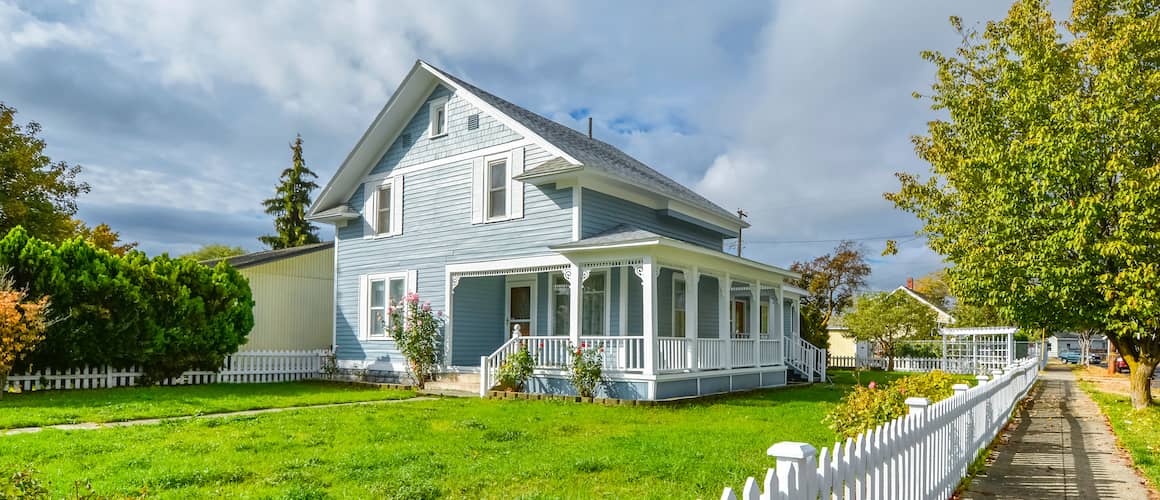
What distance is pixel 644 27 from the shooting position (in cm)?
1066

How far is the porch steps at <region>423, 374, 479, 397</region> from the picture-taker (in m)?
15.4

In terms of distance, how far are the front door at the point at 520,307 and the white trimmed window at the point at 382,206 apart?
3.45m

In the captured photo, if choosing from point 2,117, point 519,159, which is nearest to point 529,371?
point 519,159

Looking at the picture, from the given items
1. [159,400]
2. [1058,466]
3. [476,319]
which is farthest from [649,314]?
[159,400]

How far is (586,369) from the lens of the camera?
13531 mm

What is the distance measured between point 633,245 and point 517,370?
3567 mm

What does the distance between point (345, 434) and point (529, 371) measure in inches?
229

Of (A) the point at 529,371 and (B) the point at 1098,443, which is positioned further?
(A) the point at 529,371

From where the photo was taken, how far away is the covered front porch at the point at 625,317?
13641 mm

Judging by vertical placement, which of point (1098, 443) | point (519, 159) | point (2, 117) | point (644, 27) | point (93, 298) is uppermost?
point (2, 117)

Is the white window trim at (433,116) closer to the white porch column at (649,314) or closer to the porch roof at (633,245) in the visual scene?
the porch roof at (633,245)

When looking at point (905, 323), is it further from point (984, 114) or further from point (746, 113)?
point (984, 114)

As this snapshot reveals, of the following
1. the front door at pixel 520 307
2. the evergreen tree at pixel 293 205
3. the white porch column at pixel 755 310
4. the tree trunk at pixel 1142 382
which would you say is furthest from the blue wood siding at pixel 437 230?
the evergreen tree at pixel 293 205

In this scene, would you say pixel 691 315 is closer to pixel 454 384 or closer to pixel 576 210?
pixel 576 210
